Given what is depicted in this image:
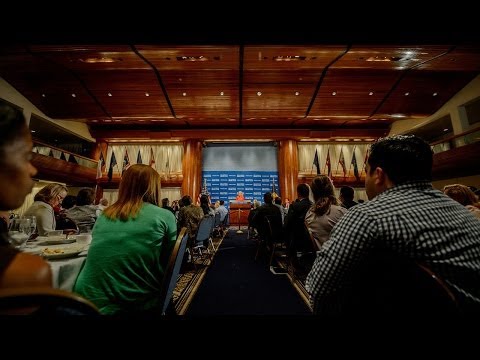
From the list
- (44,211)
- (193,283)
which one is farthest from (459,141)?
(44,211)

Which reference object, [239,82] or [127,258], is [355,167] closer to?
[239,82]

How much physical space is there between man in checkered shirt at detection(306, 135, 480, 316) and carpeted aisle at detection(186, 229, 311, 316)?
171 cm

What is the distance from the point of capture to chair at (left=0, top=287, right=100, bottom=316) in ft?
1.31

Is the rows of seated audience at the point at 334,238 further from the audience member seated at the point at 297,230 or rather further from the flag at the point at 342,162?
the flag at the point at 342,162

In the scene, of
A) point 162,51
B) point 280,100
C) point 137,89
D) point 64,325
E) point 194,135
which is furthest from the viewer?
point 194,135

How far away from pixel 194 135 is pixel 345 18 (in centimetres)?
1002

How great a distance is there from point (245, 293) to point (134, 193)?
6.78 ft

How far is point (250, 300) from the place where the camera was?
259 centimetres

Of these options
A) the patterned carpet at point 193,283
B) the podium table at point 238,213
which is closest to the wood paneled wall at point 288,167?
the podium table at point 238,213

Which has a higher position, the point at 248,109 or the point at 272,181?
the point at 248,109

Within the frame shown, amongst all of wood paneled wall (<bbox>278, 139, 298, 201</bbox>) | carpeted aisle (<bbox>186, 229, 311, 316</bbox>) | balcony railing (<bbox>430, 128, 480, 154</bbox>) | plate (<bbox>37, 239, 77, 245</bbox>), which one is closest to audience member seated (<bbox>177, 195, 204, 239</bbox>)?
carpeted aisle (<bbox>186, 229, 311, 316</bbox>)

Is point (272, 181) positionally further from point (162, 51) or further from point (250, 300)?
point (250, 300)

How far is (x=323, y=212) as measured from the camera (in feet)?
7.95

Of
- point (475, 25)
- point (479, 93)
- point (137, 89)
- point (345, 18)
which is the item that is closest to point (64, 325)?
point (345, 18)
